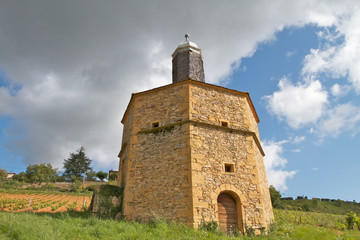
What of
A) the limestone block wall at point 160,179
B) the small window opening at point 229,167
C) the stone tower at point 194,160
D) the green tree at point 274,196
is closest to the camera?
the limestone block wall at point 160,179

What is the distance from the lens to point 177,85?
1101 centimetres

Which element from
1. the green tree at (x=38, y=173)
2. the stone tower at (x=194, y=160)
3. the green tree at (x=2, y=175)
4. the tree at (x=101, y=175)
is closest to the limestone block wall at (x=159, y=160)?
the stone tower at (x=194, y=160)

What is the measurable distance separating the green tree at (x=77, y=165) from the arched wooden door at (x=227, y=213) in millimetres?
49116

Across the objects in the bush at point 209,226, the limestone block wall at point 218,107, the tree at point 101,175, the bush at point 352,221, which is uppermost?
the tree at point 101,175

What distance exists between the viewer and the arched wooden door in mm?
8586

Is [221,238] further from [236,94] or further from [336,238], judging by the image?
[236,94]

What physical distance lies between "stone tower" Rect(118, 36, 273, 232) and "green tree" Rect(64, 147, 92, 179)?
1842 inches

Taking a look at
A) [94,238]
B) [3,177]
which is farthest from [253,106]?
[3,177]

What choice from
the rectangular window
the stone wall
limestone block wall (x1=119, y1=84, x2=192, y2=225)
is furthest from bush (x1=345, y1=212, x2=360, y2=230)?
limestone block wall (x1=119, y1=84, x2=192, y2=225)

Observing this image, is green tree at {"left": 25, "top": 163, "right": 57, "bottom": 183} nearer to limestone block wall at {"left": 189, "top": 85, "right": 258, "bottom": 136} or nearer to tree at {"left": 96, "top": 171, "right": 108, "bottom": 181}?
tree at {"left": 96, "top": 171, "right": 108, "bottom": 181}

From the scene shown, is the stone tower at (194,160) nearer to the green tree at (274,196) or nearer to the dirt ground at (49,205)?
the dirt ground at (49,205)

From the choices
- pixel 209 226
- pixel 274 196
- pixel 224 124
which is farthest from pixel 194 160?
pixel 274 196

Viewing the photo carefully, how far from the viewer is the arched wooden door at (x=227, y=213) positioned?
8.59m

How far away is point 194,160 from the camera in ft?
29.3
